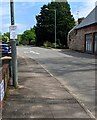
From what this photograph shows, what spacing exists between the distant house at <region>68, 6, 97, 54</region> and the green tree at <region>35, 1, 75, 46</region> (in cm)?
1603

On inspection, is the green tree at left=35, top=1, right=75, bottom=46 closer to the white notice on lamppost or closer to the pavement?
the white notice on lamppost

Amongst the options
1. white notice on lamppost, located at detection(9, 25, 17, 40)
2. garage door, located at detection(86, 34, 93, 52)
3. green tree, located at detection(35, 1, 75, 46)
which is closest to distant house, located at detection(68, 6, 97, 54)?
garage door, located at detection(86, 34, 93, 52)

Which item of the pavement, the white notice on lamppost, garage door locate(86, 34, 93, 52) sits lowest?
the pavement

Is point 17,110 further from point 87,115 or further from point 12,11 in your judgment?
point 12,11

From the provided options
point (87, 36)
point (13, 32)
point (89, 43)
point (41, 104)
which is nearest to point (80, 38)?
point (87, 36)

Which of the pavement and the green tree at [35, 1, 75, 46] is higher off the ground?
the green tree at [35, 1, 75, 46]

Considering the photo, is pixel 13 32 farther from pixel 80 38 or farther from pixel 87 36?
pixel 80 38

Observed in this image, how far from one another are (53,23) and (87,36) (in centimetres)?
3300

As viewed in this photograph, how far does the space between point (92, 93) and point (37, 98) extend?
7.74 ft

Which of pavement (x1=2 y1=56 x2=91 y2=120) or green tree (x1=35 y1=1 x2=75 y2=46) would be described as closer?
pavement (x1=2 y1=56 x2=91 y2=120)

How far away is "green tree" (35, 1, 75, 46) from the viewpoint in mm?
79688

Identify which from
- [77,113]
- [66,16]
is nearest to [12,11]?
[77,113]

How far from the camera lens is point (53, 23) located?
83.8 meters

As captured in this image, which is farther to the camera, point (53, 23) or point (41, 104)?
point (53, 23)
